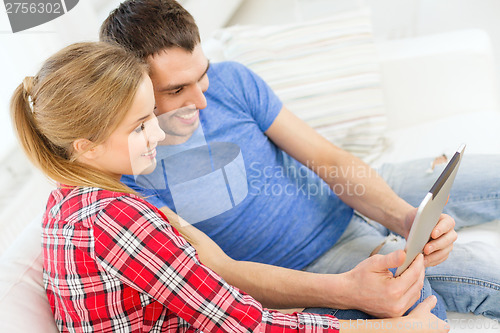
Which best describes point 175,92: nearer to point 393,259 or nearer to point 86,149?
point 86,149

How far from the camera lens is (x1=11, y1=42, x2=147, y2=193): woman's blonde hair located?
2.55 feet

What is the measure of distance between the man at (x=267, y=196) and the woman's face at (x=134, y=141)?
14 centimetres

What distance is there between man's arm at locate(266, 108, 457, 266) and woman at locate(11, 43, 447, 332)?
295 mm

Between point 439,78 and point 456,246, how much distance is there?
73cm

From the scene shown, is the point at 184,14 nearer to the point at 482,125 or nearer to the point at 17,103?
the point at 17,103

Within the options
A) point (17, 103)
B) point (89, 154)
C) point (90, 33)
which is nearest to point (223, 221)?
point (89, 154)

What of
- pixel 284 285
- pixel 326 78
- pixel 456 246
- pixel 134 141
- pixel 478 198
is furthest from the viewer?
pixel 326 78

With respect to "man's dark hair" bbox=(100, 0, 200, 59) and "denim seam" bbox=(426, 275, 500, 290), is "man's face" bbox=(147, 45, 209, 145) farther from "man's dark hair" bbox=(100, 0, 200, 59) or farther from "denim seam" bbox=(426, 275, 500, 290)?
Result: "denim seam" bbox=(426, 275, 500, 290)

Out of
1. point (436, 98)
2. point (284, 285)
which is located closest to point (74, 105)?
point (284, 285)

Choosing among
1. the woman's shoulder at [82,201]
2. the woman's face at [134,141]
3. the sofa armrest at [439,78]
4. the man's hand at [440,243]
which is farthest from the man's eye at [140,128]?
the sofa armrest at [439,78]

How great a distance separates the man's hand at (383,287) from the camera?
84 centimetres

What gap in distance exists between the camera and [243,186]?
1106mm

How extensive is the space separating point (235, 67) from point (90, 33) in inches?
16.0

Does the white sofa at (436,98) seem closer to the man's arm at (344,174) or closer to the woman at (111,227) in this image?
the man's arm at (344,174)
